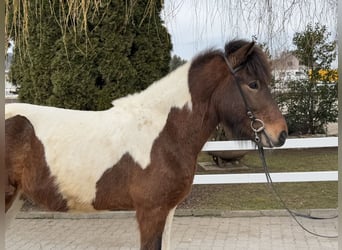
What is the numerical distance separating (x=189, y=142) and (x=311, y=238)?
8.19 feet

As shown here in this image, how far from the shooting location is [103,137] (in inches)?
99.6

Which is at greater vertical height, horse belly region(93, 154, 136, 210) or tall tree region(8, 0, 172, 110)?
tall tree region(8, 0, 172, 110)

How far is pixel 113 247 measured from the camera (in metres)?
4.16

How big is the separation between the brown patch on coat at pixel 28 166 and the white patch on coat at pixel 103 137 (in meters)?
0.05

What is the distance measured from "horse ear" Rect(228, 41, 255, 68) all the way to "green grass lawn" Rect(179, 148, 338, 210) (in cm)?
247

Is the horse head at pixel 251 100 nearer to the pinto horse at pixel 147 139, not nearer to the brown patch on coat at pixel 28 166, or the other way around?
the pinto horse at pixel 147 139

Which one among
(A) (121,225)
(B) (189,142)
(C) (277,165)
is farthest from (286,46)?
(C) (277,165)

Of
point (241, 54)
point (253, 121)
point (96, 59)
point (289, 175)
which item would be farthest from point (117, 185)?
point (289, 175)

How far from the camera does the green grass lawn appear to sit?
19.3ft

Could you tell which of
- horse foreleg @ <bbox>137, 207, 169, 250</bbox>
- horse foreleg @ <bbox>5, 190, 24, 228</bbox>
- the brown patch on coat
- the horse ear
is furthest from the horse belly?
the horse ear

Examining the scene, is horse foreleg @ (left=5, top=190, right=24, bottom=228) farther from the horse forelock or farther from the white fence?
the white fence

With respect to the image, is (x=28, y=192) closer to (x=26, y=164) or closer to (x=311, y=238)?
(x=26, y=164)

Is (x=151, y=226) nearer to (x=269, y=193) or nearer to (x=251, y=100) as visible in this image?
(x=251, y=100)

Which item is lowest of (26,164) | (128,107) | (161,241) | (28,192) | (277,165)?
(277,165)
